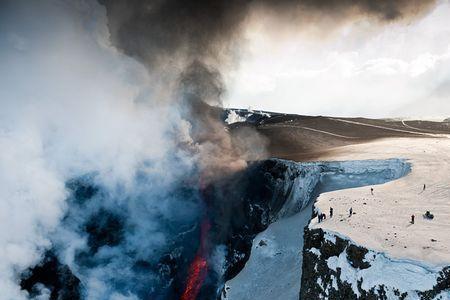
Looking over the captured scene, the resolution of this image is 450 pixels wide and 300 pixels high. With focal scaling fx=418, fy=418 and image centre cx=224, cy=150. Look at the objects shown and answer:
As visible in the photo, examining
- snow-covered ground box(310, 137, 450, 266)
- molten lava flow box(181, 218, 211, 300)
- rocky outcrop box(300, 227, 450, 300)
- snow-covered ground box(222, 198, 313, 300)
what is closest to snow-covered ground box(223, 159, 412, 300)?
snow-covered ground box(222, 198, 313, 300)

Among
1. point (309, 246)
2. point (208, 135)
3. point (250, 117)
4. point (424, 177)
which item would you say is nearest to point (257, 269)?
point (309, 246)

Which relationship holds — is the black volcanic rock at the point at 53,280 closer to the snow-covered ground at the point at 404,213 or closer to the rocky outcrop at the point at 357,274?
the rocky outcrop at the point at 357,274

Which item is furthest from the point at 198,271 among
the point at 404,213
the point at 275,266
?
the point at 404,213

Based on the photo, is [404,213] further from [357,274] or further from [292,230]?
[292,230]

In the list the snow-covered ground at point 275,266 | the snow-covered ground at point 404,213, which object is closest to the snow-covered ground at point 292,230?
the snow-covered ground at point 275,266

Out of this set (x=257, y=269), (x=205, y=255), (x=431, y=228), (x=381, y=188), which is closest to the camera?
(x=431, y=228)

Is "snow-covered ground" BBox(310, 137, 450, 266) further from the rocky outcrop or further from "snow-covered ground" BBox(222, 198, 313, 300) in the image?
"snow-covered ground" BBox(222, 198, 313, 300)

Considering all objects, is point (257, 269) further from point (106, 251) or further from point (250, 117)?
point (250, 117)
